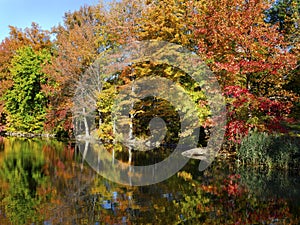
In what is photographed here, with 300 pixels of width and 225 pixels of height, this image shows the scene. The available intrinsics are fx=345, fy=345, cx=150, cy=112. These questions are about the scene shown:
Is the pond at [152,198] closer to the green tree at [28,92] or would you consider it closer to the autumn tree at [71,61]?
the autumn tree at [71,61]

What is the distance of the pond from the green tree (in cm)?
1855

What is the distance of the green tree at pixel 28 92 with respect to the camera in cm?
2781

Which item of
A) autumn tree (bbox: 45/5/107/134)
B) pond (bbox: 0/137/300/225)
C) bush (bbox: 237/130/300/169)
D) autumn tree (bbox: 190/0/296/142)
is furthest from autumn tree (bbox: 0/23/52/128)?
bush (bbox: 237/130/300/169)

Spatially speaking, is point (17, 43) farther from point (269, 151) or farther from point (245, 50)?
point (269, 151)

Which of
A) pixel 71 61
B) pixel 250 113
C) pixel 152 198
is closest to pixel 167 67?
pixel 250 113

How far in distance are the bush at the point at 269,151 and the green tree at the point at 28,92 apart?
20.1 metres

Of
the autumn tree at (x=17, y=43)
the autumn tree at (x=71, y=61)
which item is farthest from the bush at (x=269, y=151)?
the autumn tree at (x=17, y=43)

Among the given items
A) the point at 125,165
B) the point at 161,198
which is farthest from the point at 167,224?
the point at 125,165

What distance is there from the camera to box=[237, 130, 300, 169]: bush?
9.97 meters

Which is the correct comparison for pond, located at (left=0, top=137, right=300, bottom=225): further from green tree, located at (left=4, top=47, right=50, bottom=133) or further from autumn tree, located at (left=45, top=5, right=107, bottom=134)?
green tree, located at (left=4, top=47, right=50, bottom=133)

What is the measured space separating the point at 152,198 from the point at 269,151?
199 inches

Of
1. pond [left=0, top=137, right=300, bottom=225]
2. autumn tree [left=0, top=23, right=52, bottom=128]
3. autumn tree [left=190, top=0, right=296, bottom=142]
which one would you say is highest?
autumn tree [left=0, top=23, right=52, bottom=128]

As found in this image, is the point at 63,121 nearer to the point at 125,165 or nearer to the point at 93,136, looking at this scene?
the point at 93,136

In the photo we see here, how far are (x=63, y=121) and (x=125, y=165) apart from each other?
14.6 metres
